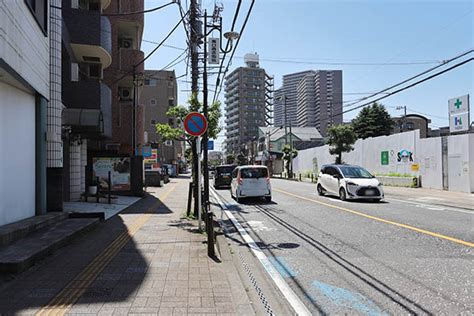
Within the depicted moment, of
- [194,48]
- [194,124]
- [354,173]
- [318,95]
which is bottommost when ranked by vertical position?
[354,173]

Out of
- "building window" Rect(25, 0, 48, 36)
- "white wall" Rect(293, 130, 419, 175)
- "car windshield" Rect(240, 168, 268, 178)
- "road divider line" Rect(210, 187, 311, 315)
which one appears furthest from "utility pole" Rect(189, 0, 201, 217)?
"white wall" Rect(293, 130, 419, 175)

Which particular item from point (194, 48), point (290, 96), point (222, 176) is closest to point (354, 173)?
point (194, 48)

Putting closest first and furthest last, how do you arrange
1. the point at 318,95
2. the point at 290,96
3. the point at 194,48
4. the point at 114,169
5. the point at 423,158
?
the point at 194,48
the point at 114,169
the point at 423,158
the point at 318,95
the point at 290,96

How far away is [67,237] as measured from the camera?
7.93 meters

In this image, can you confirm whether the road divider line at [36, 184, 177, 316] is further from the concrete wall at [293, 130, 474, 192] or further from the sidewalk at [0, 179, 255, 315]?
the concrete wall at [293, 130, 474, 192]

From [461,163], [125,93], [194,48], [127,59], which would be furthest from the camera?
[125,93]

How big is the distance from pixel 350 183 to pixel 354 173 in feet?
4.71

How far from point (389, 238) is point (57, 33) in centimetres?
1092

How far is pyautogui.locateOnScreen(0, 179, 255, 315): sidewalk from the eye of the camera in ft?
14.6

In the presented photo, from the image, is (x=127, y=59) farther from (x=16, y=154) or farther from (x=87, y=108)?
(x=16, y=154)

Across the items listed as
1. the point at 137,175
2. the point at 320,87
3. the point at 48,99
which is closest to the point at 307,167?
the point at 320,87

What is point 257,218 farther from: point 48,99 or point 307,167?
point 307,167

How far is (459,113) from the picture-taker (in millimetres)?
24031

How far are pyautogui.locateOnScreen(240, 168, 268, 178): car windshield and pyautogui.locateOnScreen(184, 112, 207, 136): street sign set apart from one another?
833 cm
